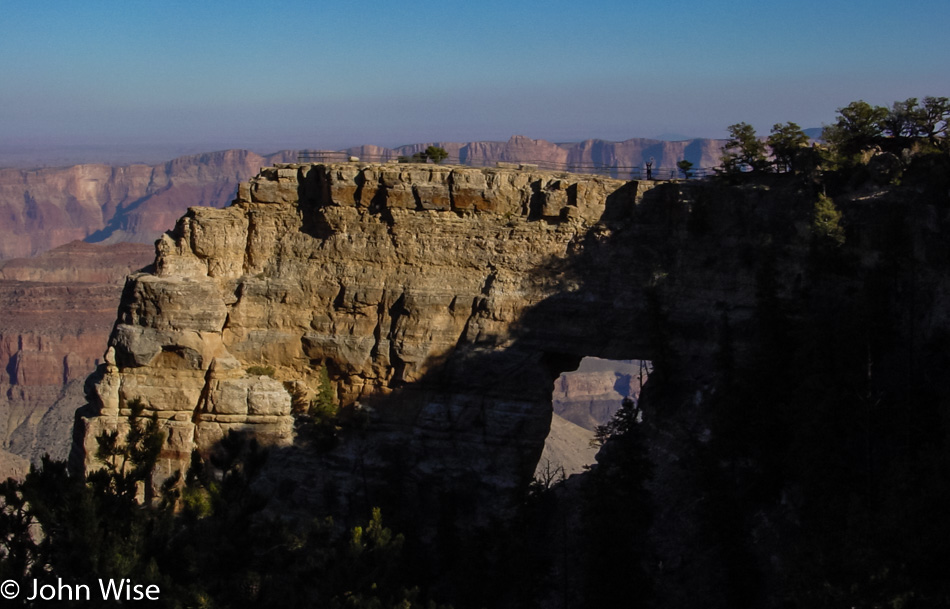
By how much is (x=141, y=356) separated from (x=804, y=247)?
25.9 meters

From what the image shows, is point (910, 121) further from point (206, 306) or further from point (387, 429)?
point (206, 306)

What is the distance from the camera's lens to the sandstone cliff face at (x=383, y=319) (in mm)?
39531
